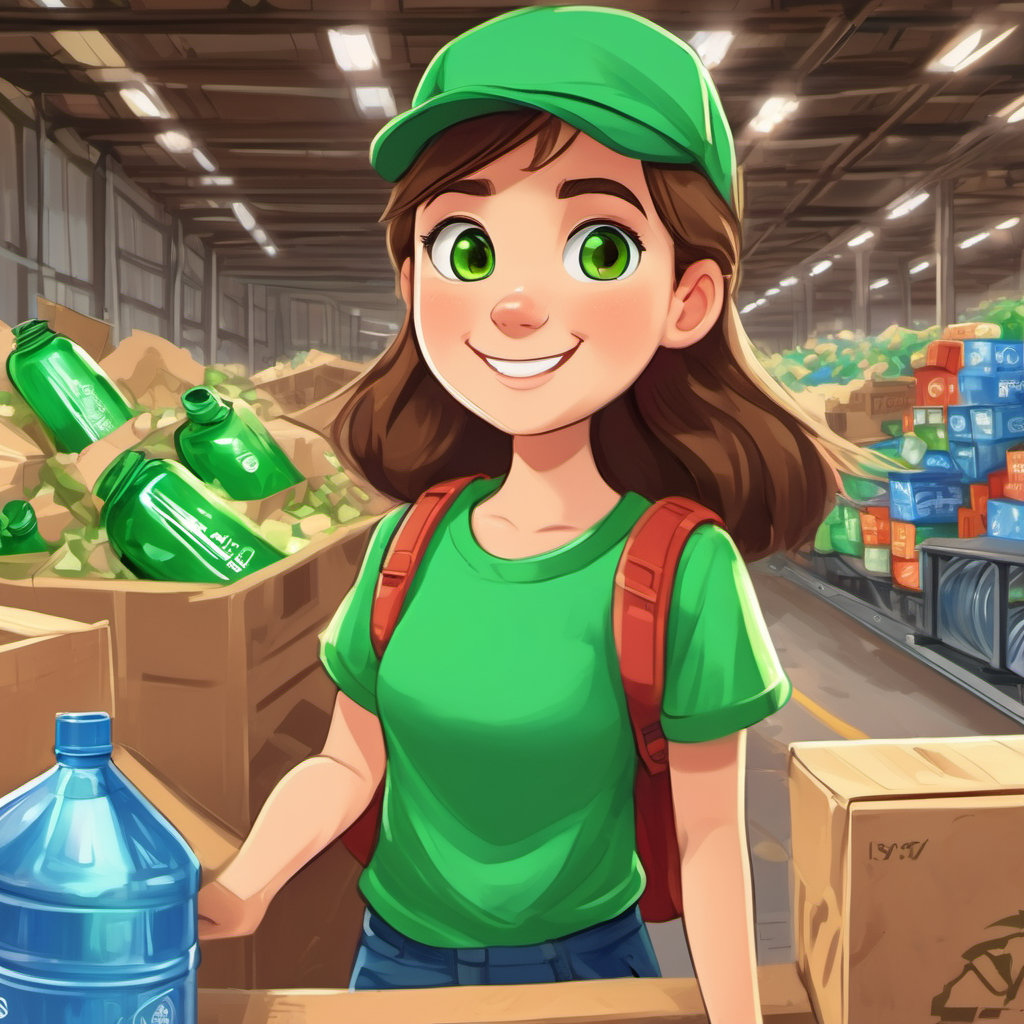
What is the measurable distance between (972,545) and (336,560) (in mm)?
3935

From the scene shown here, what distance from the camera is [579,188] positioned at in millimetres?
1027

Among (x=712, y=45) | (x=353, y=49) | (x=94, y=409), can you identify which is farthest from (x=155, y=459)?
(x=712, y=45)

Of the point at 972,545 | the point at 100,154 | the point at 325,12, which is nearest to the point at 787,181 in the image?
the point at 972,545

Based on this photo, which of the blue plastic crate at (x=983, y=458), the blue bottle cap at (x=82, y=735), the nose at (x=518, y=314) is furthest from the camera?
the blue plastic crate at (x=983, y=458)

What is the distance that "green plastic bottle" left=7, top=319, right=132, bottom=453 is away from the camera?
2043 mm

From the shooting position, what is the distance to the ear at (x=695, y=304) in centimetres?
110

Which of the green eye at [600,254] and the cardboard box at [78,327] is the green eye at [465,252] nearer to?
the green eye at [600,254]

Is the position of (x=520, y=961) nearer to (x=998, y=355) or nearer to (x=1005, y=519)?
(x=1005, y=519)

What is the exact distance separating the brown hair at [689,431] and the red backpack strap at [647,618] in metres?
0.21

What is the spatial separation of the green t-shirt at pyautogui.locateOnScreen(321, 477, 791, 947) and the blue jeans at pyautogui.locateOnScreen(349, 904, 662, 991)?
2cm

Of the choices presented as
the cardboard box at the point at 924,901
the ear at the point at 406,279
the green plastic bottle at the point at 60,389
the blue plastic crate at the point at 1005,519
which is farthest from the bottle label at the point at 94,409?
the blue plastic crate at the point at 1005,519

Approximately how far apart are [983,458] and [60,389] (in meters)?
4.70

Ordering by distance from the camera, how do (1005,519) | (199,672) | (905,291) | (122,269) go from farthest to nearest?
1. (905,291)
2. (122,269)
3. (1005,519)
4. (199,672)

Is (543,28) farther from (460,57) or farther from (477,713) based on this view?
(477,713)
